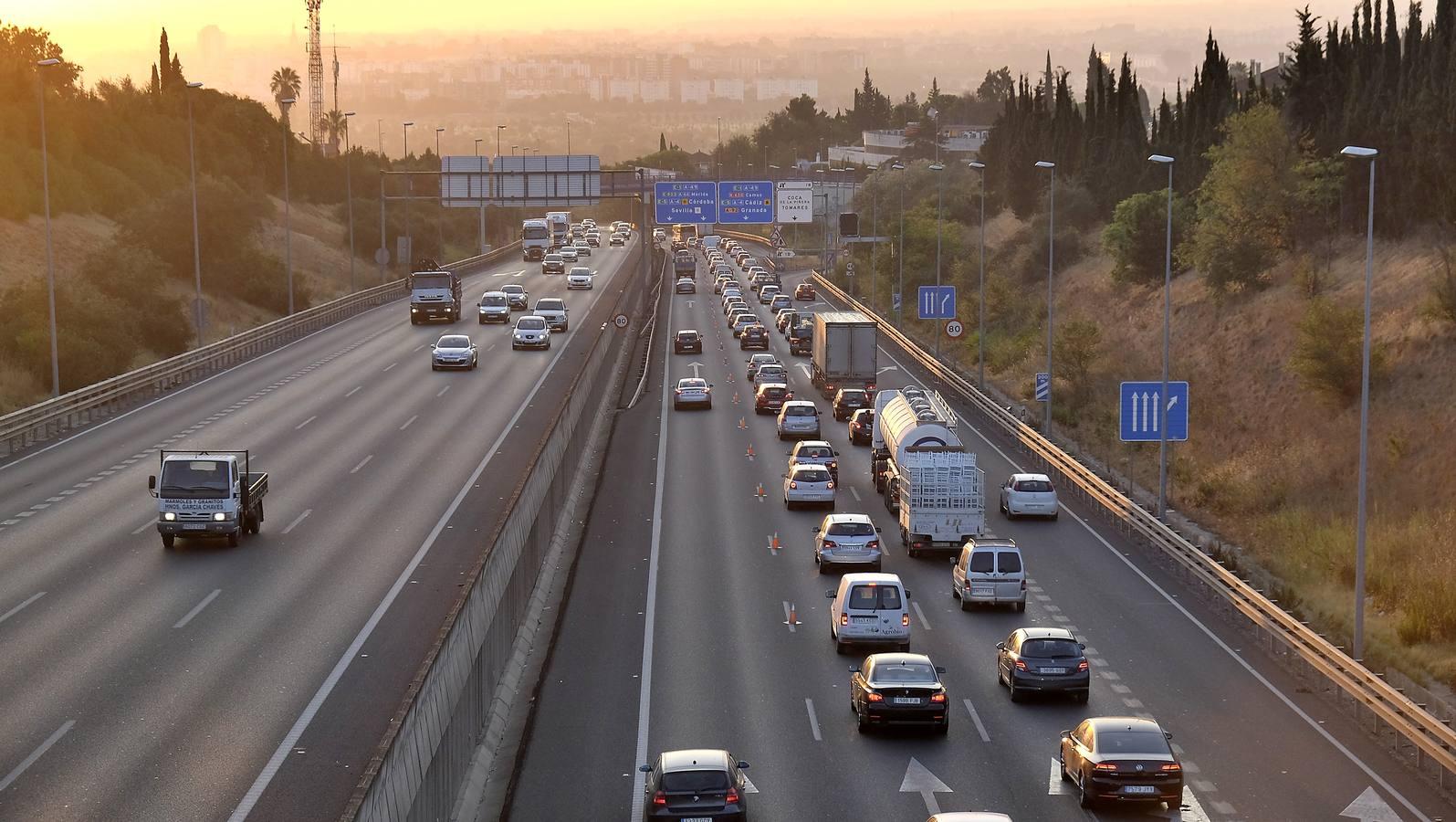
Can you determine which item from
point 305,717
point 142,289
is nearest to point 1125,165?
point 142,289

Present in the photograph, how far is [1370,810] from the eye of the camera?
22875 millimetres

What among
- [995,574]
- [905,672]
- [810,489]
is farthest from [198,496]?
[905,672]

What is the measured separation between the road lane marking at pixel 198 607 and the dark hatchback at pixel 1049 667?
14693 millimetres

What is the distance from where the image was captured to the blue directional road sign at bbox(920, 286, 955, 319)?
81688mm

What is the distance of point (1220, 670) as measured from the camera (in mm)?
30625

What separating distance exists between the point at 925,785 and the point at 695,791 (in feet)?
14.4

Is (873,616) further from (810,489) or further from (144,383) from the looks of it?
(144,383)

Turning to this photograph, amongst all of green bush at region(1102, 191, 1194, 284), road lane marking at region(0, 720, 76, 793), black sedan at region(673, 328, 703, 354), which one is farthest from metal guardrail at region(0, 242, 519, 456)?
green bush at region(1102, 191, 1194, 284)

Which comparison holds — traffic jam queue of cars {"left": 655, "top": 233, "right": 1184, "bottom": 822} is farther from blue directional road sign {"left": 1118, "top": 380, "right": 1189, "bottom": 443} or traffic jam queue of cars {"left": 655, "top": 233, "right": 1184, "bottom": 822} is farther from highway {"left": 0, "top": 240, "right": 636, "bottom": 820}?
highway {"left": 0, "top": 240, "right": 636, "bottom": 820}

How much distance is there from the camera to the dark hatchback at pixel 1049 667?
28031 millimetres

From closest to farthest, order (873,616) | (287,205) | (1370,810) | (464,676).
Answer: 1. (464,676)
2. (1370,810)
3. (873,616)
4. (287,205)

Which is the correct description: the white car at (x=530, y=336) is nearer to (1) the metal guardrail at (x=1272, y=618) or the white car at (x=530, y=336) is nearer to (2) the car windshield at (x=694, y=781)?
(1) the metal guardrail at (x=1272, y=618)

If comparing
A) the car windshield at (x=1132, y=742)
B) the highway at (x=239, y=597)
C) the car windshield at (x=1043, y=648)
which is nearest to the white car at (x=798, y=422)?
the highway at (x=239, y=597)

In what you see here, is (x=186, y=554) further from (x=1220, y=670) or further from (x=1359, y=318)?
(x=1359, y=318)
